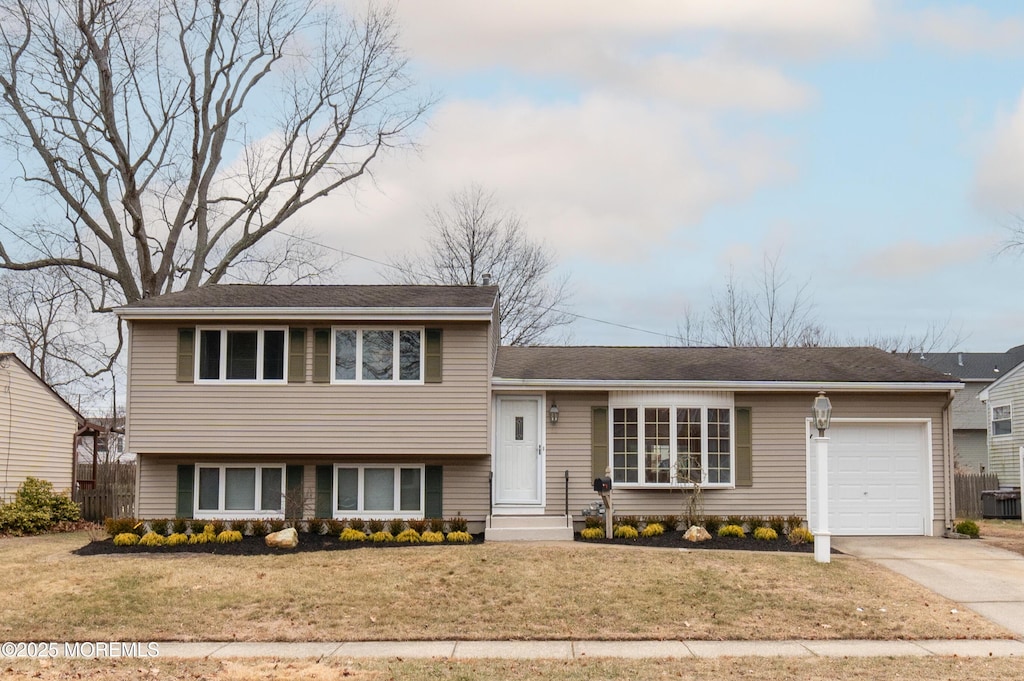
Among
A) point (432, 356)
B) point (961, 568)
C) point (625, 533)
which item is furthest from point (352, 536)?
point (961, 568)

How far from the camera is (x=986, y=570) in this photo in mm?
15305

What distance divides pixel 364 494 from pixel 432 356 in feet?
9.61

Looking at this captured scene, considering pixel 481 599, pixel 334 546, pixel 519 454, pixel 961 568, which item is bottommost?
pixel 481 599

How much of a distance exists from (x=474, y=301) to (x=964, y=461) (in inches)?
1368

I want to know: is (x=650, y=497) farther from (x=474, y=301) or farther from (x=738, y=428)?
(x=474, y=301)

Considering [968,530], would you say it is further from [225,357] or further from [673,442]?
[225,357]

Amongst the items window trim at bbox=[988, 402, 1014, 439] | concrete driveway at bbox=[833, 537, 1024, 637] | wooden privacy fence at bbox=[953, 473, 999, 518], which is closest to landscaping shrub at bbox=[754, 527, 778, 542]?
concrete driveway at bbox=[833, 537, 1024, 637]

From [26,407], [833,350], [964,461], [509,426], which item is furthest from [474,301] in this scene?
[964,461]

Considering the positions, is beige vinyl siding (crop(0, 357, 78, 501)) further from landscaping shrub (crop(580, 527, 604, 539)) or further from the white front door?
landscaping shrub (crop(580, 527, 604, 539))

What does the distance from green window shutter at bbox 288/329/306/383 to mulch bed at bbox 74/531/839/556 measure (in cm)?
298

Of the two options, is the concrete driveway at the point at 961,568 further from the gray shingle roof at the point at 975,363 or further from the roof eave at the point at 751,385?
the gray shingle roof at the point at 975,363

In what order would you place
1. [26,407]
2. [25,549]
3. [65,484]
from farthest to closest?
[65,484], [26,407], [25,549]

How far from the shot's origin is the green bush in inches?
848

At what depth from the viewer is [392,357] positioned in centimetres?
1881
